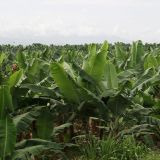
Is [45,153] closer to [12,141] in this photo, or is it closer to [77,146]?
[77,146]

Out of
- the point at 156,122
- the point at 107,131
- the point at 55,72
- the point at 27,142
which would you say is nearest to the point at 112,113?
the point at 107,131

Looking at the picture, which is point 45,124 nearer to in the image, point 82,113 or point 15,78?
point 15,78

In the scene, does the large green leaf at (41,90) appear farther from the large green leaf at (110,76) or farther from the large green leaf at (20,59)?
the large green leaf at (20,59)

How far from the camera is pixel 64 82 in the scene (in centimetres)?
690

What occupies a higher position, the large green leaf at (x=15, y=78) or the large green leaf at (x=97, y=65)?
the large green leaf at (x=97, y=65)

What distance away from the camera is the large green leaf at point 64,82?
6737 millimetres

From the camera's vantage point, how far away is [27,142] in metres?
6.15

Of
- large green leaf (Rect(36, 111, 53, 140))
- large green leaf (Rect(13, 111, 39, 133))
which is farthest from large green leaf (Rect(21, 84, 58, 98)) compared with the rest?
large green leaf (Rect(13, 111, 39, 133))

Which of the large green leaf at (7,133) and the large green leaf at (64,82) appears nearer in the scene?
the large green leaf at (7,133)

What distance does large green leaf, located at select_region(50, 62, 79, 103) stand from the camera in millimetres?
6737

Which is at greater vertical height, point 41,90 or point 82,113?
point 41,90

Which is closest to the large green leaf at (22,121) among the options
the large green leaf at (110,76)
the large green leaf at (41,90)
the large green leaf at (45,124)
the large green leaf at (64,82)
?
the large green leaf at (45,124)

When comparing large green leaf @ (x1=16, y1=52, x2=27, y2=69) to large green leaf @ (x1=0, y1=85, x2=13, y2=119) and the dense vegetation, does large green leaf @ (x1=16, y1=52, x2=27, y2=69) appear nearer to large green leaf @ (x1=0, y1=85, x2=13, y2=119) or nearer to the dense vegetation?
the dense vegetation

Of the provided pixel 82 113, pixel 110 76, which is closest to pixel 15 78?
pixel 82 113
